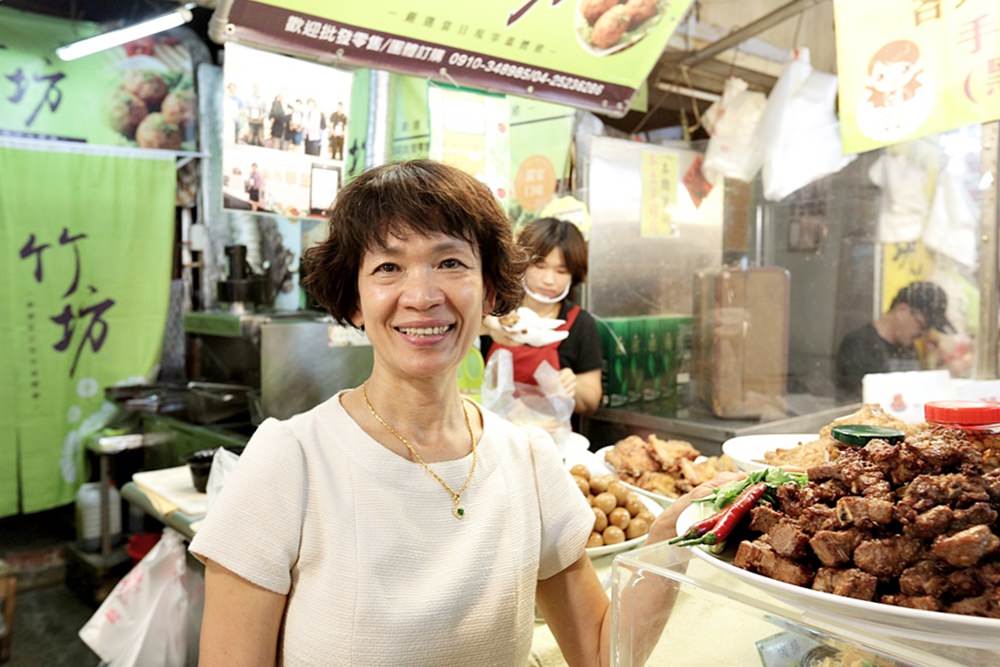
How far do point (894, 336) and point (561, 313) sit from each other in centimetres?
163

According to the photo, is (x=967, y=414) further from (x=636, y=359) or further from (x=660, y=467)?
(x=636, y=359)

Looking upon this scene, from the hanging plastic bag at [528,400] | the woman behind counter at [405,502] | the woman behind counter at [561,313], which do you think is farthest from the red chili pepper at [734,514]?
the woman behind counter at [561,313]

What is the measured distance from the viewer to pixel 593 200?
12.3ft

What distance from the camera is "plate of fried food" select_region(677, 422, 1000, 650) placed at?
71 cm

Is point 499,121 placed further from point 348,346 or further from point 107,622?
point 107,622

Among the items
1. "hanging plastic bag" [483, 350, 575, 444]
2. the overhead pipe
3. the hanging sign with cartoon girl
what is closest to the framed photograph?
"hanging plastic bag" [483, 350, 575, 444]

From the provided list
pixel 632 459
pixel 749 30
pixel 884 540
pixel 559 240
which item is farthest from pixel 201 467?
pixel 749 30

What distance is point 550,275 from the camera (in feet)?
9.87

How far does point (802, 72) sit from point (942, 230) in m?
0.96

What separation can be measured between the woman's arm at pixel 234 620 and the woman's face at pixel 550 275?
6.53 ft

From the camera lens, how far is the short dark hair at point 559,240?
9.78 ft

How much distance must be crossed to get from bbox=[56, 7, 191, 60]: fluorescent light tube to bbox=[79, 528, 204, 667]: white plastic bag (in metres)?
2.36

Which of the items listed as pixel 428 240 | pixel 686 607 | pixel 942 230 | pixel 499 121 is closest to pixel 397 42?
pixel 499 121

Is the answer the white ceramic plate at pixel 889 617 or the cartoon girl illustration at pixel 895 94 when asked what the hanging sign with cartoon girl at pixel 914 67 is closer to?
the cartoon girl illustration at pixel 895 94
